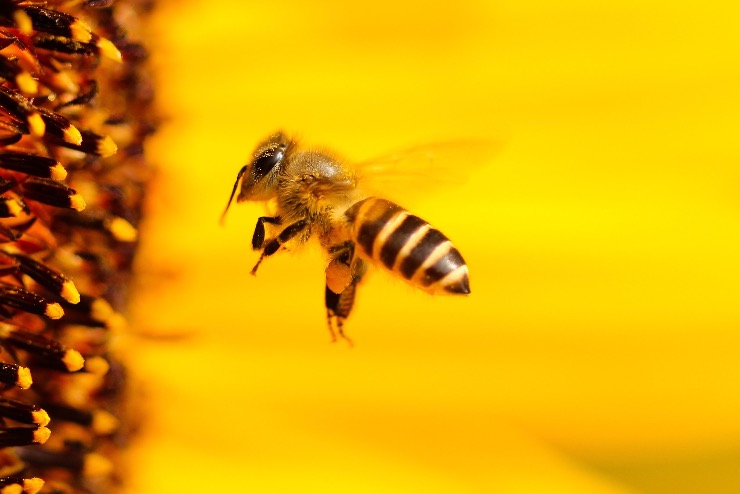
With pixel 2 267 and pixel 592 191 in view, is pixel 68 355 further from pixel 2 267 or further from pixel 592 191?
pixel 592 191

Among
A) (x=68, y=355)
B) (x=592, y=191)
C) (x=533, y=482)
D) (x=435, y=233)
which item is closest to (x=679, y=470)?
(x=533, y=482)

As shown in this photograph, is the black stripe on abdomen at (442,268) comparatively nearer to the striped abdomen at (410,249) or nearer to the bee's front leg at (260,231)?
the striped abdomen at (410,249)

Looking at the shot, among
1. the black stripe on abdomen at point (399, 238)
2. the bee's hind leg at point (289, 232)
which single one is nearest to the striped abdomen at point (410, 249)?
the black stripe on abdomen at point (399, 238)

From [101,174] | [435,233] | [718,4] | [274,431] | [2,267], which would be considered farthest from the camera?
[718,4]

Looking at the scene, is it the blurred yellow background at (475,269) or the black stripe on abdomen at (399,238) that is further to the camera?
the blurred yellow background at (475,269)

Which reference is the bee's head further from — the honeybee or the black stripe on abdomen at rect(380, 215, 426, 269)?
the black stripe on abdomen at rect(380, 215, 426, 269)

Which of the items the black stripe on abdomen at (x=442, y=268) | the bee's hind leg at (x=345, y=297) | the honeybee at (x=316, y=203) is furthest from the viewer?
the bee's hind leg at (x=345, y=297)
